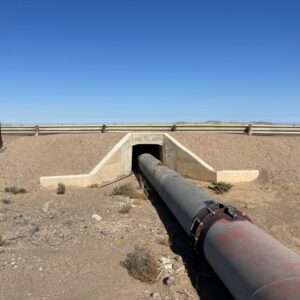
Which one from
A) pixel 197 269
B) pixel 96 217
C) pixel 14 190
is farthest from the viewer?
pixel 14 190

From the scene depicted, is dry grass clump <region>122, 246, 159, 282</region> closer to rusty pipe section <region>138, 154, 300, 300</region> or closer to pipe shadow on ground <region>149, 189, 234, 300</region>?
pipe shadow on ground <region>149, 189, 234, 300</region>

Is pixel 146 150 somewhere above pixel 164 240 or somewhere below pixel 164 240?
above

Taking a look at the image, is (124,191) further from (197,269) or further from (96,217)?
(197,269)

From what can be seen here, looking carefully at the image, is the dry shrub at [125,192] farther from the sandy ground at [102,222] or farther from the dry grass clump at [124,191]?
the sandy ground at [102,222]

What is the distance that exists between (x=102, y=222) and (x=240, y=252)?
6268 millimetres

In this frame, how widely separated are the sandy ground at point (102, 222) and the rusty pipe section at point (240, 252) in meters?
1.02

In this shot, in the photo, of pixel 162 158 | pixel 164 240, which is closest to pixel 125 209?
pixel 164 240

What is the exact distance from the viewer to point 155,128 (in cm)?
2367

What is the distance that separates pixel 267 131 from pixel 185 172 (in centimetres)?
728

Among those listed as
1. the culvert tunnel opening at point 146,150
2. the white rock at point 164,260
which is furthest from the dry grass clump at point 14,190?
the white rock at point 164,260

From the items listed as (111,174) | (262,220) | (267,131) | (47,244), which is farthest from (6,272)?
(267,131)

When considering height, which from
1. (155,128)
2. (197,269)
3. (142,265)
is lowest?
(197,269)

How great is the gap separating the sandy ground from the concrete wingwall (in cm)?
53

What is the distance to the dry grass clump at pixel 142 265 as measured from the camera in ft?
26.2
